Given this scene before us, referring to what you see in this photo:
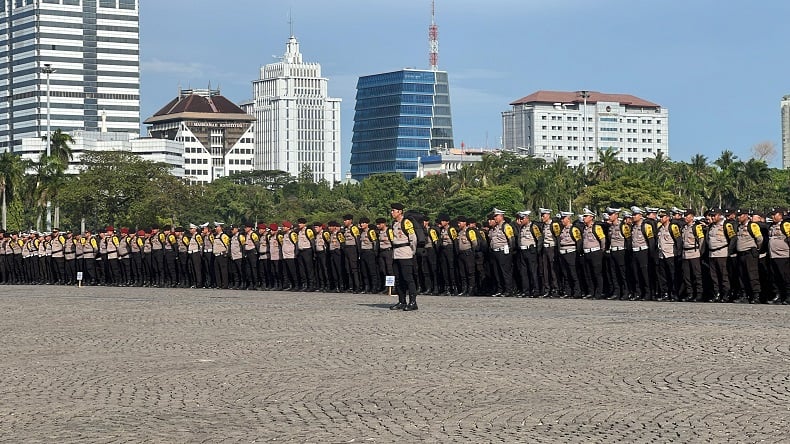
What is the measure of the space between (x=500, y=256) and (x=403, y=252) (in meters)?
6.45

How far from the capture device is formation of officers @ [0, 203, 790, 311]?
23.8 meters

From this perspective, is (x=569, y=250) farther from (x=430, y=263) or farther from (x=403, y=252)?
(x=403, y=252)

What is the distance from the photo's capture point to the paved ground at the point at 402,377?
9617 mm

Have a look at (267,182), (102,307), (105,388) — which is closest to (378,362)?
(105,388)

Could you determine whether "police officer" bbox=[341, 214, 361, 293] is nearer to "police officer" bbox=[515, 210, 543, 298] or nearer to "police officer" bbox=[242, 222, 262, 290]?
"police officer" bbox=[242, 222, 262, 290]

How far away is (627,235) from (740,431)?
1732 centimetres

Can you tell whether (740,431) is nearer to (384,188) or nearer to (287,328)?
(287,328)

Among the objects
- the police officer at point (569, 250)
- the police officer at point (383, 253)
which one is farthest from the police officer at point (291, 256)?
the police officer at point (569, 250)

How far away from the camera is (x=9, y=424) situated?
32.9 feet

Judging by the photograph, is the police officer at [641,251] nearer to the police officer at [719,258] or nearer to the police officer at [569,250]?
the police officer at [569,250]

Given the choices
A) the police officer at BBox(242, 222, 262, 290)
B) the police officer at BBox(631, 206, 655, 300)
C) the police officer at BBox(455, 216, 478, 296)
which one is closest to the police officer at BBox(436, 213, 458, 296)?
the police officer at BBox(455, 216, 478, 296)

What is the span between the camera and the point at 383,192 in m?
145

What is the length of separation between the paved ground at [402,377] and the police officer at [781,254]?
1.82m

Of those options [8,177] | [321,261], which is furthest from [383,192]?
[321,261]
